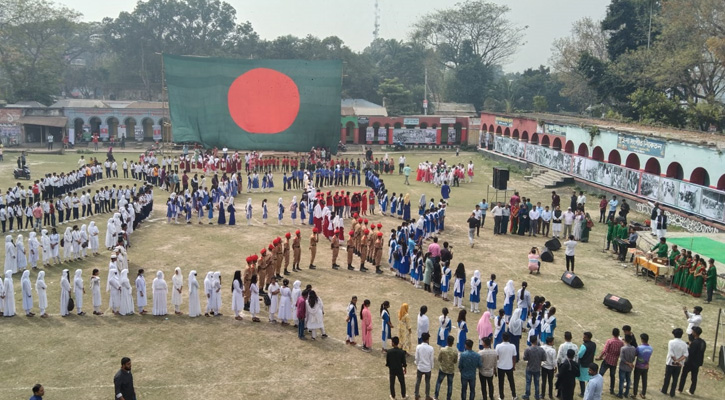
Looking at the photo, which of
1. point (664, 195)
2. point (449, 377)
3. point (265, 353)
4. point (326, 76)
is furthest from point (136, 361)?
point (326, 76)

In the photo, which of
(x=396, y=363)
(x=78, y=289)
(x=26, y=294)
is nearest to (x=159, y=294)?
(x=78, y=289)

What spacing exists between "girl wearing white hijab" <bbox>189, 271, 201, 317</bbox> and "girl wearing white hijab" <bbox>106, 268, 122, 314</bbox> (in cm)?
153

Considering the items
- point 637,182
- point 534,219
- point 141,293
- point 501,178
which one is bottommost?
point 141,293

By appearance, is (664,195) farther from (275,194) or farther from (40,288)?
(40,288)

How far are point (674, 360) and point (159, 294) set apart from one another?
9.93 metres

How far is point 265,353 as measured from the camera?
10852mm

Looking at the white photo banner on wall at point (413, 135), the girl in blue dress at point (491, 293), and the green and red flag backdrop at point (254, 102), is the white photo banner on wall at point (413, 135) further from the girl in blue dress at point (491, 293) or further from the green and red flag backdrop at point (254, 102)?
the girl in blue dress at point (491, 293)

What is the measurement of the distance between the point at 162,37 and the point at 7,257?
174ft

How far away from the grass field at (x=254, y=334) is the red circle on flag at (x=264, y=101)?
1771cm

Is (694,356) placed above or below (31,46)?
below

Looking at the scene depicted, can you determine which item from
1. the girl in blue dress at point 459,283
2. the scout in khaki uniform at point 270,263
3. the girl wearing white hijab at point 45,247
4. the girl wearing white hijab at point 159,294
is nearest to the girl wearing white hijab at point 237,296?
the girl wearing white hijab at point 159,294

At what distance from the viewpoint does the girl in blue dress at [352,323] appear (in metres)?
11.2

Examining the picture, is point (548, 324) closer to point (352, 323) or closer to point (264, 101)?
point (352, 323)

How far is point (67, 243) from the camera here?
16.3 m
